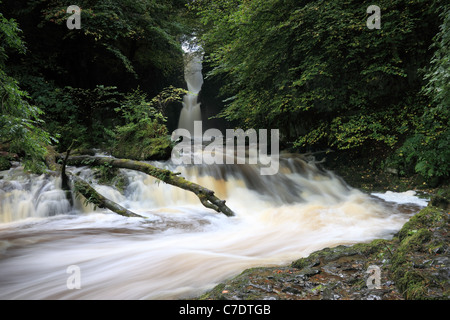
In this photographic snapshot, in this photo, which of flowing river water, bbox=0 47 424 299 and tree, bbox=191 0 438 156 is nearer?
flowing river water, bbox=0 47 424 299

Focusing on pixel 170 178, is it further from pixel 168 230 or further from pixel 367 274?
pixel 367 274

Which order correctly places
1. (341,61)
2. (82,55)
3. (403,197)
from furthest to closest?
(82,55)
(341,61)
(403,197)

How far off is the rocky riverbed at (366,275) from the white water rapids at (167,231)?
2.07 feet

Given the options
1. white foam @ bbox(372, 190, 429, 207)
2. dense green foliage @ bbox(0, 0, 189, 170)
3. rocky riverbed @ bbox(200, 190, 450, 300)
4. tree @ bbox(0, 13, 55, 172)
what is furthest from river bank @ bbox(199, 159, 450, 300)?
dense green foliage @ bbox(0, 0, 189, 170)

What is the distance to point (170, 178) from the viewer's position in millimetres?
5023

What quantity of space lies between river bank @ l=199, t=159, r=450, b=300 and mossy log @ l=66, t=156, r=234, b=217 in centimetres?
Answer: 250

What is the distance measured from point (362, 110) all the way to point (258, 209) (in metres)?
4.24

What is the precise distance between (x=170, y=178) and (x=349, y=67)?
603 cm

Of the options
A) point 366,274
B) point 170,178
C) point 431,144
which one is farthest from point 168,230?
point 431,144

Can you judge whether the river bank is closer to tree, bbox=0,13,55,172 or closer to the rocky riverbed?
the rocky riverbed

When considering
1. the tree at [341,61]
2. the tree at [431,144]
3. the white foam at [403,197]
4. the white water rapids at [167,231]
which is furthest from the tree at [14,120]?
the white foam at [403,197]

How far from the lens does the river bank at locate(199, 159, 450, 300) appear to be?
1549 millimetres

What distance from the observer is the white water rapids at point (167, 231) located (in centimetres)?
250
